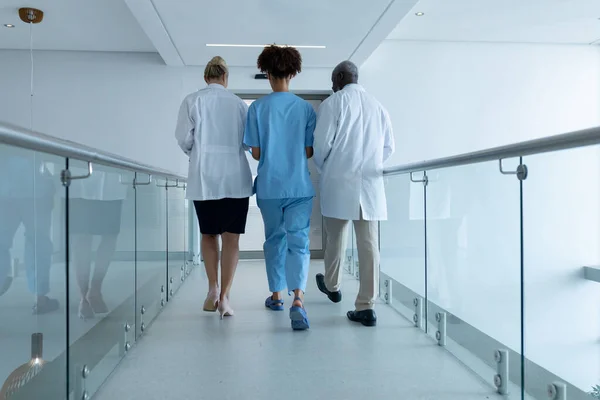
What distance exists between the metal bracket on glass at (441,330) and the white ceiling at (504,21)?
3.90 meters

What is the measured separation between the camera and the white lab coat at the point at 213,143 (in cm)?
324

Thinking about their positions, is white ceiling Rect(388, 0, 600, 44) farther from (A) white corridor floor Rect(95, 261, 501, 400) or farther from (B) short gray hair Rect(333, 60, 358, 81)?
(A) white corridor floor Rect(95, 261, 501, 400)

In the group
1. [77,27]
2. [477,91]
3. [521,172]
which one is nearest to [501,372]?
[521,172]

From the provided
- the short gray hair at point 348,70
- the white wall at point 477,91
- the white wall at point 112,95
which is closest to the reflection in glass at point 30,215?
the short gray hair at point 348,70

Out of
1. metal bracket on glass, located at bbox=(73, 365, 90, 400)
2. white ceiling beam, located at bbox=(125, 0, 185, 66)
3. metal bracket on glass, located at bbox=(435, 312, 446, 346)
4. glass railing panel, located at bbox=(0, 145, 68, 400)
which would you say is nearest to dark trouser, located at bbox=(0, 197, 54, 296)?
glass railing panel, located at bbox=(0, 145, 68, 400)

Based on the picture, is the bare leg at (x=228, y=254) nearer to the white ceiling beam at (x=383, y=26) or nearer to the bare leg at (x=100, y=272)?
the bare leg at (x=100, y=272)

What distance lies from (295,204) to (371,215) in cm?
45

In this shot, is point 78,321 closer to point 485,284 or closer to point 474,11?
point 485,284

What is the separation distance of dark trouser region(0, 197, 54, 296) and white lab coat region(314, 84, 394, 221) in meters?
1.86

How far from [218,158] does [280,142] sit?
400 millimetres

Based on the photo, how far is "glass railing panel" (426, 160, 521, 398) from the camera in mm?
2072

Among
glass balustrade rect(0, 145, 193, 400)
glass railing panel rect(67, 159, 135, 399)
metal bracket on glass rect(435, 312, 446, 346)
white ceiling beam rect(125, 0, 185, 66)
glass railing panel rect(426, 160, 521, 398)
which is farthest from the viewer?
white ceiling beam rect(125, 0, 185, 66)

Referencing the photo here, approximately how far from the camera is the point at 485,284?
230 cm

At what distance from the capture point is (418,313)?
3.17 metres
